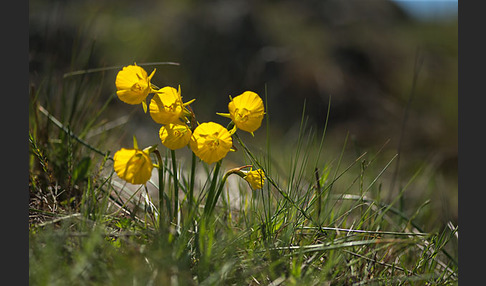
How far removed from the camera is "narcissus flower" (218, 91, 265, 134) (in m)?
1.42

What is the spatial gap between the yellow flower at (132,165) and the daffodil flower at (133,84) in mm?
169

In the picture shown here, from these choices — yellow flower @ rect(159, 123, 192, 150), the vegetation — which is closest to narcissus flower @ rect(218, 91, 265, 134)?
the vegetation

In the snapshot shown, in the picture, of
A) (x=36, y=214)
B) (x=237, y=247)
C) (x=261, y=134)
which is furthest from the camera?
(x=261, y=134)

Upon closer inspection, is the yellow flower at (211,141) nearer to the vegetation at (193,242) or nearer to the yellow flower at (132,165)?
the vegetation at (193,242)

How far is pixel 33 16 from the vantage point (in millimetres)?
6570

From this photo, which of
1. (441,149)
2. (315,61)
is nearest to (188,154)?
(315,61)

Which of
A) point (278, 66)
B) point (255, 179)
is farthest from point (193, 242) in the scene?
point (278, 66)

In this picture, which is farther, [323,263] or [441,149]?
[441,149]

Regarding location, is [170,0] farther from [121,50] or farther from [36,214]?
[36,214]

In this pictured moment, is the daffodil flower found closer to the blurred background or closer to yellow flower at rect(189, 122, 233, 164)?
yellow flower at rect(189, 122, 233, 164)

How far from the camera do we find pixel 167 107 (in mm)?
1426

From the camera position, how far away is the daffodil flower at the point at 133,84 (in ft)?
4.73

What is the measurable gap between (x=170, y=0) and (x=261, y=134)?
3.47 metres

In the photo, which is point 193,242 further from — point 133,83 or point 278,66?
point 278,66
